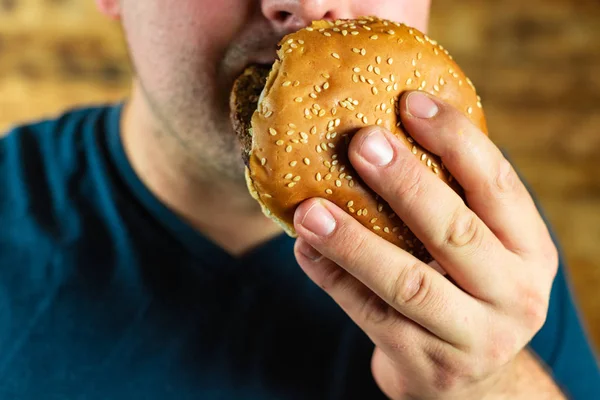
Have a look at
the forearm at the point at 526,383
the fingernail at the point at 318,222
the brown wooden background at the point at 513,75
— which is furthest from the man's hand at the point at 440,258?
the brown wooden background at the point at 513,75

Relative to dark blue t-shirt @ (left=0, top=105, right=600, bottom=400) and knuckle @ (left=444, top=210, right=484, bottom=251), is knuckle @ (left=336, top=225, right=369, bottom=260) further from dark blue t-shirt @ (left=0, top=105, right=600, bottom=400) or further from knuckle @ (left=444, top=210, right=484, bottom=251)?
dark blue t-shirt @ (left=0, top=105, right=600, bottom=400)

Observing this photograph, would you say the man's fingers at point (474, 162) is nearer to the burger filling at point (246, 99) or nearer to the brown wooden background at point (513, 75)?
the burger filling at point (246, 99)

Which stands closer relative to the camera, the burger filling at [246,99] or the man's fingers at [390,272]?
the man's fingers at [390,272]

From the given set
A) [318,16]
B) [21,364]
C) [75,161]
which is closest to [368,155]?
[318,16]

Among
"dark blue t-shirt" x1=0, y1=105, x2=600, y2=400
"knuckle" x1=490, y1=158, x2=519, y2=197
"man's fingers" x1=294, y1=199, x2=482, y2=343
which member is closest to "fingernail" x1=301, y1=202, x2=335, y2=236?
"man's fingers" x1=294, y1=199, x2=482, y2=343

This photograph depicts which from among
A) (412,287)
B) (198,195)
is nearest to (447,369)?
(412,287)

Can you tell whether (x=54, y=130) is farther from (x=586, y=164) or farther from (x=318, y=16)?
(x=586, y=164)
